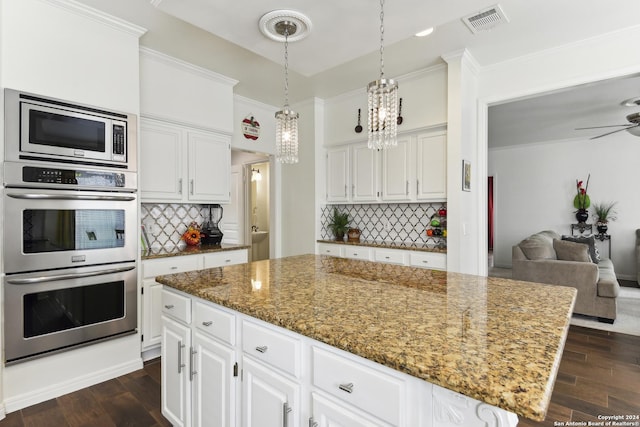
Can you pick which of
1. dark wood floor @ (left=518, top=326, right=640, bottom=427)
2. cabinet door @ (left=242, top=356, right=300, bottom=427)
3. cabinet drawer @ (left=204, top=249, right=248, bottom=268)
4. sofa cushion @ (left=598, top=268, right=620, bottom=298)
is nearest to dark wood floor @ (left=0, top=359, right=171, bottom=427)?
cabinet door @ (left=242, top=356, right=300, bottom=427)

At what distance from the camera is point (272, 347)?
122 centimetres

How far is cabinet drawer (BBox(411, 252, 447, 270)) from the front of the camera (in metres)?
3.30

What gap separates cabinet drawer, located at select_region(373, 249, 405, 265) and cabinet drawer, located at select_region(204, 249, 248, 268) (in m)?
1.50

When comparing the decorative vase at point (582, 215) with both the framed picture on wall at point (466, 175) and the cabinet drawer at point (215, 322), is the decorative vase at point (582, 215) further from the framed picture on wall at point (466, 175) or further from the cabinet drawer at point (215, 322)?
the cabinet drawer at point (215, 322)

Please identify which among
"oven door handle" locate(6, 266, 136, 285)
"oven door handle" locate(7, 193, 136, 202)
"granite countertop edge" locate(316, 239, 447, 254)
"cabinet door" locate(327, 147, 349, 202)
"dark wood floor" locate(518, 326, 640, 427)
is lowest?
"dark wood floor" locate(518, 326, 640, 427)

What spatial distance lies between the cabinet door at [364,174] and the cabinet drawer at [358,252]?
606 millimetres

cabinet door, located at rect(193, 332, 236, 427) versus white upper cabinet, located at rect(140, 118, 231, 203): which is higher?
white upper cabinet, located at rect(140, 118, 231, 203)

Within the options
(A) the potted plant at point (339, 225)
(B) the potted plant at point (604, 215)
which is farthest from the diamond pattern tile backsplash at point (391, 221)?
(B) the potted plant at point (604, 215)

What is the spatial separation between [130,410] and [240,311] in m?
1.48

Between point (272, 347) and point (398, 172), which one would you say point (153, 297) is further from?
point (398, 172)

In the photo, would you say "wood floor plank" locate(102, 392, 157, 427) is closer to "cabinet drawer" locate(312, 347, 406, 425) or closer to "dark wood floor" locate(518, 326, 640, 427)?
"cabinet drawer" locate(312, 347, 406, 425)

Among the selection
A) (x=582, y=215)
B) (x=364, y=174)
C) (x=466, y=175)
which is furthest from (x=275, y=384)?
(x=582, y=215)

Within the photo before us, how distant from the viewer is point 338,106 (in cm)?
434

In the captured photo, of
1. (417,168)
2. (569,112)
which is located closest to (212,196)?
(417,168)
